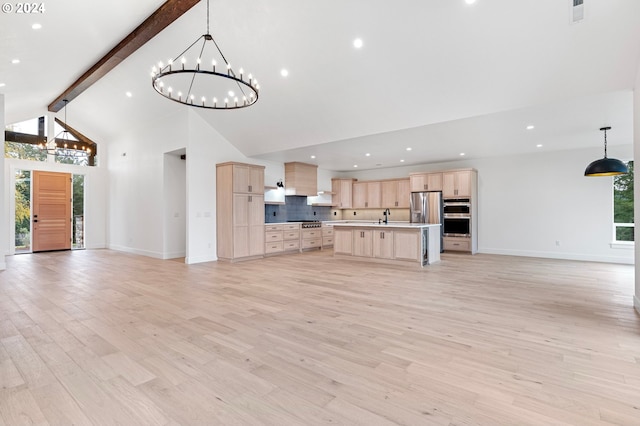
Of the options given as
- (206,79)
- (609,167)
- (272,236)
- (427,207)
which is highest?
(206,79)

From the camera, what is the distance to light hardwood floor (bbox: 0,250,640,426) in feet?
5.88

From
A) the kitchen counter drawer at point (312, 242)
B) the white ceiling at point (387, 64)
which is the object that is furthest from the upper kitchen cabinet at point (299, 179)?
the white ceiling at point (387, 64)

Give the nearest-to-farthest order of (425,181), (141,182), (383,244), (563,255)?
(383,244) < (563,255) < (141,182) < (425,181)

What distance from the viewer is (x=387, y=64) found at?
4621 millimetres

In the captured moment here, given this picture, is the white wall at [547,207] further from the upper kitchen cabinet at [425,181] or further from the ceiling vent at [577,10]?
the ceiling vent at [577,10]

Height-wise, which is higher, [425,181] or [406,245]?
[425,181]

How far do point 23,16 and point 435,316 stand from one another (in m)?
6.59

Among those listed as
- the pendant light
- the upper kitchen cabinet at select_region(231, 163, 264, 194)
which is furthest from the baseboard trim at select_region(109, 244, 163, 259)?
the pendant light

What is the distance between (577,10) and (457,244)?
253 inches

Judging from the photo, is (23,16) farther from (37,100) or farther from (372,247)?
(372,247)

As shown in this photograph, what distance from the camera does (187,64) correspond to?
19.3 ft

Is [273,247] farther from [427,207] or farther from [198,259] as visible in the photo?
[427,207]

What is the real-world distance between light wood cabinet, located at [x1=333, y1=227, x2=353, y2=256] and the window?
243 inches

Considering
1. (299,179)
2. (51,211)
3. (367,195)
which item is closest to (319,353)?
(299,179)
